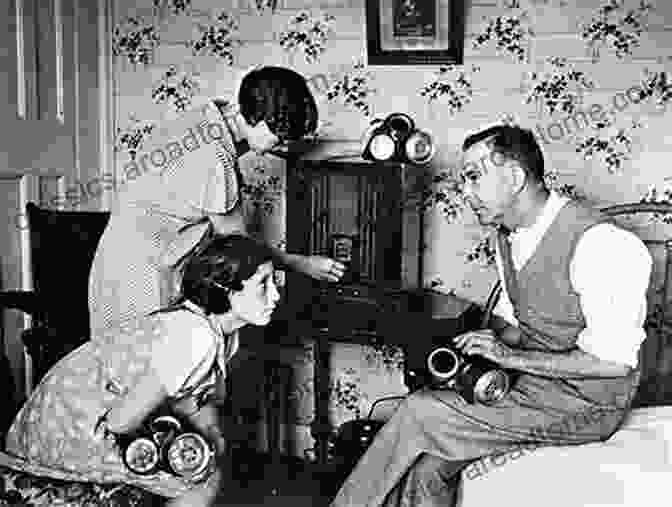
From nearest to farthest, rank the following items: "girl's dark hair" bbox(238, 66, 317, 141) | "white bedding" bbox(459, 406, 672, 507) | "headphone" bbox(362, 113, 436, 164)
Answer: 1. "white bedding" bbox(459, 406, 672, 507)
2. "girl's dark hair" bbox(238, 66, 317, 141)
3. "headphone" bbox(362, 113, 436, 164)

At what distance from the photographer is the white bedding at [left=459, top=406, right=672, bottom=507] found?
1.91 metres

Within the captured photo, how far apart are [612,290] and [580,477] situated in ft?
1.40

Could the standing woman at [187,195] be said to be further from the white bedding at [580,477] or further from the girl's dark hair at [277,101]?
the white bedding at [580,477]

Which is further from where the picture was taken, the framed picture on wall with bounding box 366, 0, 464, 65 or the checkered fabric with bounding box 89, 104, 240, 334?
the framed picture on wall with bounding box 366, 0, 464, 65

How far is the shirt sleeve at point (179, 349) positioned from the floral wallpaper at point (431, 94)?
1096 millimetres

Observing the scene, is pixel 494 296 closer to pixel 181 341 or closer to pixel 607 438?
pixel 607 438

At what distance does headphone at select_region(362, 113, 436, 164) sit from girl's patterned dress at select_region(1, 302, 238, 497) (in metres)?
1.05

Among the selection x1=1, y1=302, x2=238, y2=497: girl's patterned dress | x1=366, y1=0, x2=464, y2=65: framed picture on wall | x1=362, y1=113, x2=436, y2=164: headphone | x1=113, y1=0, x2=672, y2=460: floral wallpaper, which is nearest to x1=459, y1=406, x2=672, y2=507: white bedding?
x1=1, y1=302, x2=238, y2=497: girl's patterned dress

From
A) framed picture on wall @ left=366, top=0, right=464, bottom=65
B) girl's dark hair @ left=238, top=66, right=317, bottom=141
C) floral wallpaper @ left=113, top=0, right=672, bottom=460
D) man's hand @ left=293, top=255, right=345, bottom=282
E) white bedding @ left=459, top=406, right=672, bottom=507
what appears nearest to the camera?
white bedding @ left=459, top=406, right=672, bottom=507

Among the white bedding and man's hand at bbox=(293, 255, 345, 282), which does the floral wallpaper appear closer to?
man's hand at bbox=(293, 255, 345, 282)

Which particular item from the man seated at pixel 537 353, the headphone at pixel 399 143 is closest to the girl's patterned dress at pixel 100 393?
the man seated at pixel 537 353

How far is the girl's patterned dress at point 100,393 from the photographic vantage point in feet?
6.33

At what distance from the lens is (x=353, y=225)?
3.03m

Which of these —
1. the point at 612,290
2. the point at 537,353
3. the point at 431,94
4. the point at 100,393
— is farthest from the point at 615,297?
the point at 431,94
